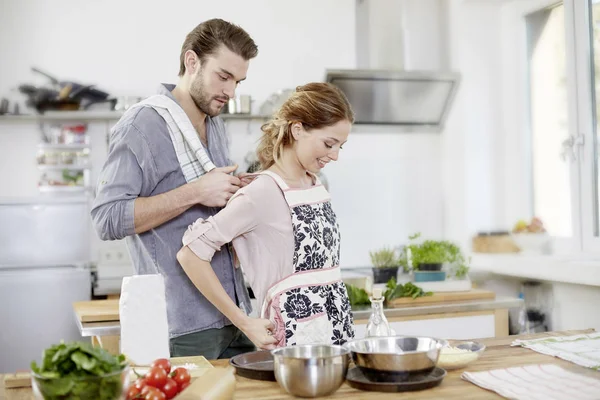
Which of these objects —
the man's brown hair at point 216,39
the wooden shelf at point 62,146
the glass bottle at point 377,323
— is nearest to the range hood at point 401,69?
the wooden shelf at point 62,146

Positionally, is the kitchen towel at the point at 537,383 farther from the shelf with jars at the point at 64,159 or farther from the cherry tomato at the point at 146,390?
the shelf with jars at the point at 64,159

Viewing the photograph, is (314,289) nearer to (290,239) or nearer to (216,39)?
(290,239)

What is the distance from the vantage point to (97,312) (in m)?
3.08

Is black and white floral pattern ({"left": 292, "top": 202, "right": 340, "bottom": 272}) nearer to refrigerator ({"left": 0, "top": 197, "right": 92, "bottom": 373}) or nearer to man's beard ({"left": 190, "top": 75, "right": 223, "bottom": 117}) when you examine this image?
man's beard ({"left": 190, "top": 75, "right": 223, "bottom": 117})

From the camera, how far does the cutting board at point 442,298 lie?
337cm

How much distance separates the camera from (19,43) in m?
4.94

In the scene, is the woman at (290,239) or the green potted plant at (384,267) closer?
the woman at (290,239)

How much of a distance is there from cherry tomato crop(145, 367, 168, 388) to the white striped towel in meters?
0.84

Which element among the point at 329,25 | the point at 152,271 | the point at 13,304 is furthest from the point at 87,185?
the point at 152,271

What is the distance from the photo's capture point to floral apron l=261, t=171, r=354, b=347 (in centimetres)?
194

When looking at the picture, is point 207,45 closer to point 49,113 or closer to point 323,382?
point 323,382

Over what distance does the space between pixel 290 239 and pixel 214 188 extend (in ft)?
0.85

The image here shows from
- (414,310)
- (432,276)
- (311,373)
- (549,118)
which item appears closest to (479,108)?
(549,118)

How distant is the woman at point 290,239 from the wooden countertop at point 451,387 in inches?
8.8
